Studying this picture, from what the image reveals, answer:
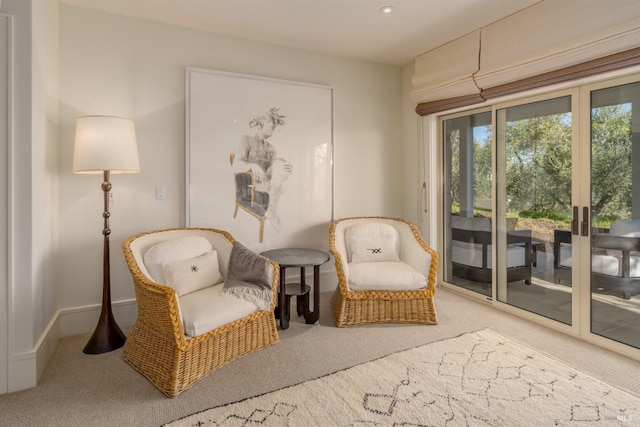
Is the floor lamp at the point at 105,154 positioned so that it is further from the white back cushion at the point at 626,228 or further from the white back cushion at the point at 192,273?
the white back cushion at the point at 626,228

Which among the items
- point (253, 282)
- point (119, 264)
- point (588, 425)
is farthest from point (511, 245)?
point (119, 264)

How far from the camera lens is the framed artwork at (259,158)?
3102mm

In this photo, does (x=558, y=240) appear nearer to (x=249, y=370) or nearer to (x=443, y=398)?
(x=443, y=398)

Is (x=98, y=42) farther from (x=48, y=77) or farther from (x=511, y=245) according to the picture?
(x=511, y=245)

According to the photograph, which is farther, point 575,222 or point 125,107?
point 125,107

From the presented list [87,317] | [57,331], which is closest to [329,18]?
[87,317]

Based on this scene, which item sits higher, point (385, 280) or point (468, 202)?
point (468, 202)

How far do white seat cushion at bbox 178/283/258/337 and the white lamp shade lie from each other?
101 cm

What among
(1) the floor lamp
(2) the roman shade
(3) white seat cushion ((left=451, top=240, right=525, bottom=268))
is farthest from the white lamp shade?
(3) white seat cushion ((left=451, top=240, right=525, bottom=268))

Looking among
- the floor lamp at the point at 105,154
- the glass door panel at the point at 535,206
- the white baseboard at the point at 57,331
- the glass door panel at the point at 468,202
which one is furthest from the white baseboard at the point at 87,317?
the glass door panel at the point at 535,206

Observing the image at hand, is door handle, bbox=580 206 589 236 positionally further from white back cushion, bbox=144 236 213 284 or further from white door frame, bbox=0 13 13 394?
white door frame, bbox=0 13 13 394

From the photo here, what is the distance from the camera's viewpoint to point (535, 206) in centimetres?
300

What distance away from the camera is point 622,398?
190cm

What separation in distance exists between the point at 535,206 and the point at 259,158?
2451 mm
